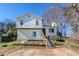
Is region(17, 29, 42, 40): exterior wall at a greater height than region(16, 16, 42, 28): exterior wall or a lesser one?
lesser

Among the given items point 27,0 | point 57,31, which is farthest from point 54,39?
point 27,0

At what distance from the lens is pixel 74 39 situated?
8.27 metres

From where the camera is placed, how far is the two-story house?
8281 mm

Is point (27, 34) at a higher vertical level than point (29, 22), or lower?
lower

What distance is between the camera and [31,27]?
830 cm

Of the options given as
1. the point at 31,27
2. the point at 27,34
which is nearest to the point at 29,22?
the point at 31,27

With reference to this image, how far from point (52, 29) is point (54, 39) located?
0.51 feet

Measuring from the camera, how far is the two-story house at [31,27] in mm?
8281

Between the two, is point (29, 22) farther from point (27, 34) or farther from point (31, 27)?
point (27, 34)

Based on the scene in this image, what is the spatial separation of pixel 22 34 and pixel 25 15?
0.94 feet

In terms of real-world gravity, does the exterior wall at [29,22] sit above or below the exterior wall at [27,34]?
above

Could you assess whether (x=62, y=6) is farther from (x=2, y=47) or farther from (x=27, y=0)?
(x=2, y=47)

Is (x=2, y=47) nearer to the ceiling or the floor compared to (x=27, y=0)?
nearer to the floor

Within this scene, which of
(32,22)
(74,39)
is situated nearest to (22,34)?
(32,22)
